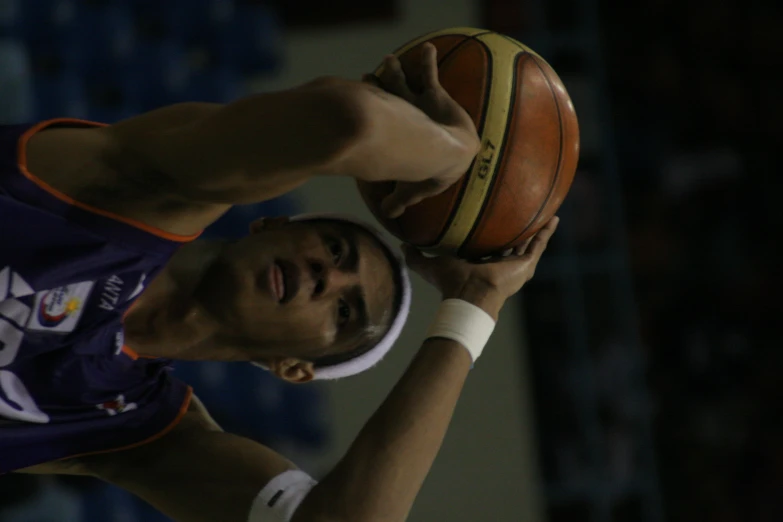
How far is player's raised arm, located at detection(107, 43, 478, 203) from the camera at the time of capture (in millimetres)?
1571

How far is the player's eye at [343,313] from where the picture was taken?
241cm

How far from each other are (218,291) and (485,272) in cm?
68

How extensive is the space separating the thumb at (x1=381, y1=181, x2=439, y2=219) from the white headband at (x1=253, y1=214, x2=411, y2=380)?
53 centimetres

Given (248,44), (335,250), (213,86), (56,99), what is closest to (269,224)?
(335,250)

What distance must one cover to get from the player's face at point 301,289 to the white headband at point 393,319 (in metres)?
0.03

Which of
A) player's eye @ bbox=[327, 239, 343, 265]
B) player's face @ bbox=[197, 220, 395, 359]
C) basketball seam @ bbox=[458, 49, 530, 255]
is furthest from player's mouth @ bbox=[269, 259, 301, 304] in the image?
basketball seam @ bbox=[458, 49, 530, 255]

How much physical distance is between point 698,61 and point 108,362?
18.7 feet

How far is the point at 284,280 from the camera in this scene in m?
2.35

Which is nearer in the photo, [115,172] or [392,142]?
[392,142]

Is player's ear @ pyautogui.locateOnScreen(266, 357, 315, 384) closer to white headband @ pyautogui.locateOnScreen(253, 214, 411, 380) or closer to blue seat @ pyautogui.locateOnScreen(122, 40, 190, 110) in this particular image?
white headband @ pyautogui.locateOnScreen(253, 214, 411, 380)

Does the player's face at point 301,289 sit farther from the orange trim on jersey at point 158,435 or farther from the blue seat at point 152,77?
the blue seat at point 152,77

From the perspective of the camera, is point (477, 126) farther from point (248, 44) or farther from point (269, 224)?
point (248, 44)

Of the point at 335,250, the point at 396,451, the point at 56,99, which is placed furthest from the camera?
the point at 56,99

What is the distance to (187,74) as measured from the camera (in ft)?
18.0
